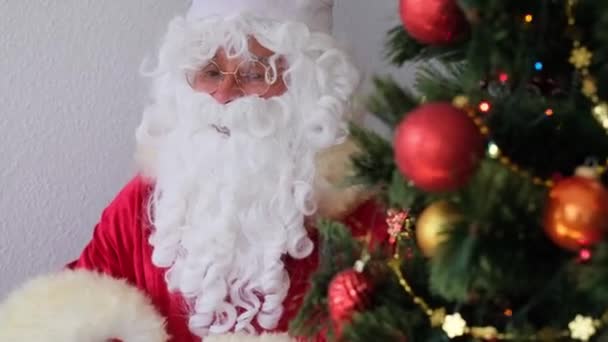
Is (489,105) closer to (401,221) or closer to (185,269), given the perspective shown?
(401,221)

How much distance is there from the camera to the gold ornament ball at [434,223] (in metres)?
0.52

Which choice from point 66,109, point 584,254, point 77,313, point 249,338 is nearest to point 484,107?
point 584,254

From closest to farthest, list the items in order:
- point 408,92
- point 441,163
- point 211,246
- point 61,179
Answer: point 441,163 → point 408,92 → point 211,246 → point 61,179

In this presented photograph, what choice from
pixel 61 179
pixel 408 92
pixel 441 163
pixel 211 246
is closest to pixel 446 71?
pixel 408 92

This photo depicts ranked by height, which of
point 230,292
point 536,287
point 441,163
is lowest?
point 230,292

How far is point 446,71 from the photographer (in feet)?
2.12

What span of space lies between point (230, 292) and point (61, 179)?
44 cm

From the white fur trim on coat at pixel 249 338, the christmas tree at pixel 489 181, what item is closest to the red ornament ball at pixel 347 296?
the christmas tree at pixel 489 181

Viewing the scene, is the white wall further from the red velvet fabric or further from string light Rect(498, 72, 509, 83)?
string light Rect(498, 72, 509, 83)

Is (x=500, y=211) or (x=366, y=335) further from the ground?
(x=500, y=211)

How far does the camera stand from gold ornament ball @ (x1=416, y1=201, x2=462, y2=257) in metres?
0.52

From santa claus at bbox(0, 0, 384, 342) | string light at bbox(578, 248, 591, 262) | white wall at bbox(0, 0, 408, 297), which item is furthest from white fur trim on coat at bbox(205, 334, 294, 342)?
string light at bbox(578, 248, 591, 262)

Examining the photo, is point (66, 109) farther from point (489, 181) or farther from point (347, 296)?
point (489, 181)

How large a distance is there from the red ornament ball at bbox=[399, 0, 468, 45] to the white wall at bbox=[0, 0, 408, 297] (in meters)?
0.70
